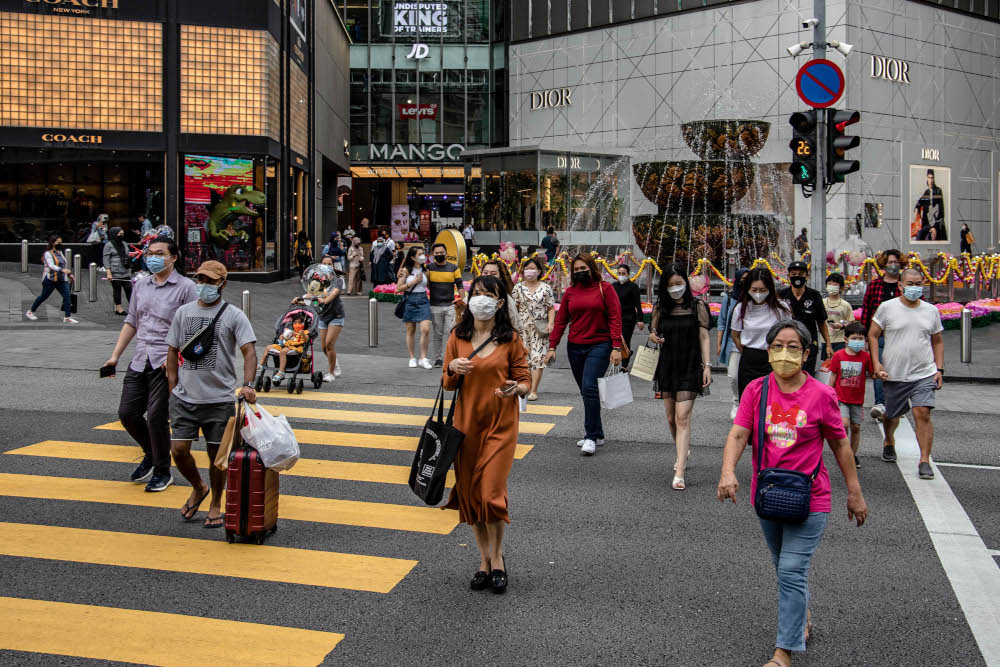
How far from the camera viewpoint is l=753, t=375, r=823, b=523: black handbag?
4.49 meters

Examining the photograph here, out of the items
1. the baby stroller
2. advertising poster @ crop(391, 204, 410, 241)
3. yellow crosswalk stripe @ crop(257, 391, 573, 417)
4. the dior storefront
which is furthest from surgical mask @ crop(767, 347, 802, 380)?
advertising poster @ crop(391, 204, 410, 241)

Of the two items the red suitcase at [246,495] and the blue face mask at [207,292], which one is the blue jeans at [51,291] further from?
the red suitcase at [246,495]

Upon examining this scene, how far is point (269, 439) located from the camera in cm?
633

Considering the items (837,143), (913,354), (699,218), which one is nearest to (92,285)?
→ (699,218)

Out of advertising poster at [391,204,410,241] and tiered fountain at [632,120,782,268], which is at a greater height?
advertising poster at [391,204,410,241]

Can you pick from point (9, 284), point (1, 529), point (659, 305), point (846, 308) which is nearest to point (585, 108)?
point (9, 284)

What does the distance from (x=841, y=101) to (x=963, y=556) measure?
33913mm

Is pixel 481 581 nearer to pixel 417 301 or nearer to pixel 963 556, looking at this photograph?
pixel 963 556

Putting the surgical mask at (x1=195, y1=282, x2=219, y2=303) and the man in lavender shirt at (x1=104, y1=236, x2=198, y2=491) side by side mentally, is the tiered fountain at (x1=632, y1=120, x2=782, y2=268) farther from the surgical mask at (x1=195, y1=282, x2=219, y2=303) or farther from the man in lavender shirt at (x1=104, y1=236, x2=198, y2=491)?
the surgical mask at (x1=195, y1=282, x2=219, y2=303)

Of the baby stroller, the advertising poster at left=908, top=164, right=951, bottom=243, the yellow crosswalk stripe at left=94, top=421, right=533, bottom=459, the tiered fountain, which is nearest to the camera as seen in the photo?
the yellow crosswalk stripe at left=94, top=421, right=533, bottom=459

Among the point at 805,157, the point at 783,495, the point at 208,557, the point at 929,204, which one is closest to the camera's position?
the point at 783,495

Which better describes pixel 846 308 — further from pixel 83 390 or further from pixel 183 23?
pixel 183 23

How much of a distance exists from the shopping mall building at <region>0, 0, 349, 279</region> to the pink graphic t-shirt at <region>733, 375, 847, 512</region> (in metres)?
26.8

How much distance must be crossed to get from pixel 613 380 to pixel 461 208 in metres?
56.6
